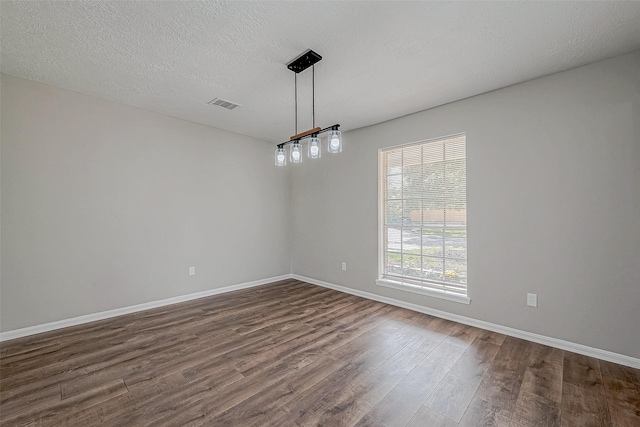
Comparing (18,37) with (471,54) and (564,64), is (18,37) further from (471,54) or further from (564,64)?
(564,64)

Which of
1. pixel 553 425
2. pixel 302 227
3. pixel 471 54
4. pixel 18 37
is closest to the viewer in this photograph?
pixel 553 425

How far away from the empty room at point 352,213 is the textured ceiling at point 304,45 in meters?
0.02

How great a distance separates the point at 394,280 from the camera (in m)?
4.01

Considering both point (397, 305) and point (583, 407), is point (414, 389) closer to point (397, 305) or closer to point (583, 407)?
point (583, 407)

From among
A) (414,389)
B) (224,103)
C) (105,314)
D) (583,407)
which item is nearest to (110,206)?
(105,314)

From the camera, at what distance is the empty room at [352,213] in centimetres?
191

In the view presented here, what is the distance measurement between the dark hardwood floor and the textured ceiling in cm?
275

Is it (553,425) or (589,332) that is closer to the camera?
(553,425)

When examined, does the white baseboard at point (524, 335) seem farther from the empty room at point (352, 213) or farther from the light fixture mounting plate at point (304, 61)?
the light fixture mounting plate at point (304, 61)

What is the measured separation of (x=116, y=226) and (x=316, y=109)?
10.1 ft

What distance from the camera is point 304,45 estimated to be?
225 centimetres

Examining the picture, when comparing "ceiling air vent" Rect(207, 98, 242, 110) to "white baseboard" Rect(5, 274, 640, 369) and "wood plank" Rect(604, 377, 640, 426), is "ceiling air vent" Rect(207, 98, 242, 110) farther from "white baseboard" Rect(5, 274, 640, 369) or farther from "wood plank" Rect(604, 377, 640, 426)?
"wood plank" Rect(604, 377, 640, 426)

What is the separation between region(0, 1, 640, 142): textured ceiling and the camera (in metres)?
1.88

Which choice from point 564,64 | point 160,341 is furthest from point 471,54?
point 160,341
